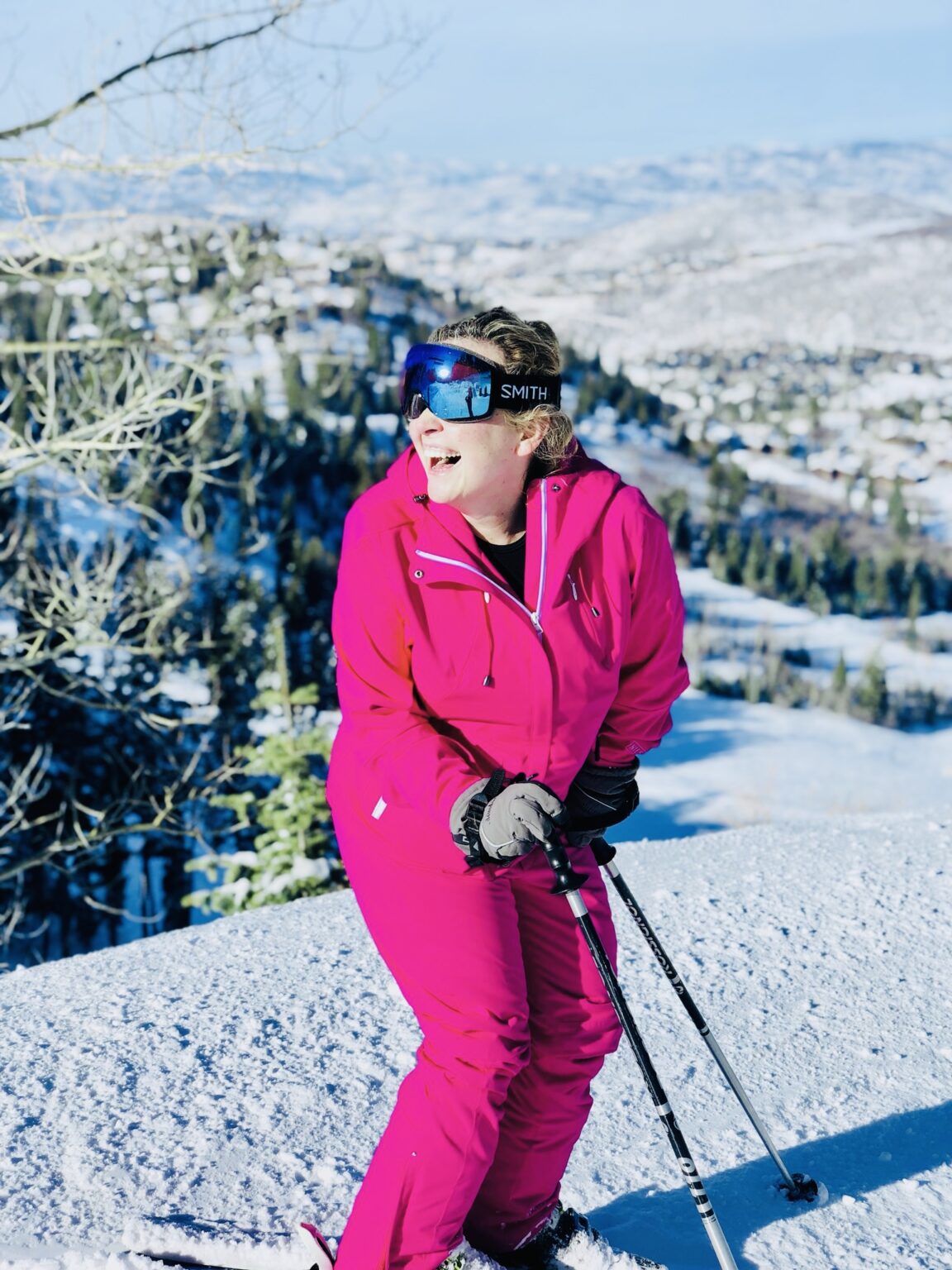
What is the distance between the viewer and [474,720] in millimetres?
2121

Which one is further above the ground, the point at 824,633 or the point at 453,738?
the point at 453,738

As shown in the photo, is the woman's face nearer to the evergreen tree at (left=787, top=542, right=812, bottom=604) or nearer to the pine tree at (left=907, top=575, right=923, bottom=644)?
the pine tree at (left=907, top=575, right=923, bottom=644)

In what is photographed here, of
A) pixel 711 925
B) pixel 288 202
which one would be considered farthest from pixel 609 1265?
pixel 288 202

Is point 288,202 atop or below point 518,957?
atop

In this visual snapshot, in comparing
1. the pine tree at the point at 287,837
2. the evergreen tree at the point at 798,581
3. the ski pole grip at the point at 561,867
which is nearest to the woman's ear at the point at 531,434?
the ski pole grip at the point at 561,867

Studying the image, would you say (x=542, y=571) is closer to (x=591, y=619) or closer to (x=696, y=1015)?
(x=591, y=619)

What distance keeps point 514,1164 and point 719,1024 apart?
5.04 ft

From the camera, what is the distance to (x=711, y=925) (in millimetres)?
4422

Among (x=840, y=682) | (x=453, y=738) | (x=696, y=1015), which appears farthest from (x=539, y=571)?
(x=840, y=682)

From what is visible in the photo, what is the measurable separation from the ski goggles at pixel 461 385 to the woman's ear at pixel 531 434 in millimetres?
38

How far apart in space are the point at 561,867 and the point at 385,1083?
157cm

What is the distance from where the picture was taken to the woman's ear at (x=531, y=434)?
216 centimetres

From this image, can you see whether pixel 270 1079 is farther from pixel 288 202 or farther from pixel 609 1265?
pixel 288 202

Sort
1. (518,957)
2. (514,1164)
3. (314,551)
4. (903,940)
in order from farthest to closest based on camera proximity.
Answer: (314,551) < (903,940) < (514,1164) < (518,957)
